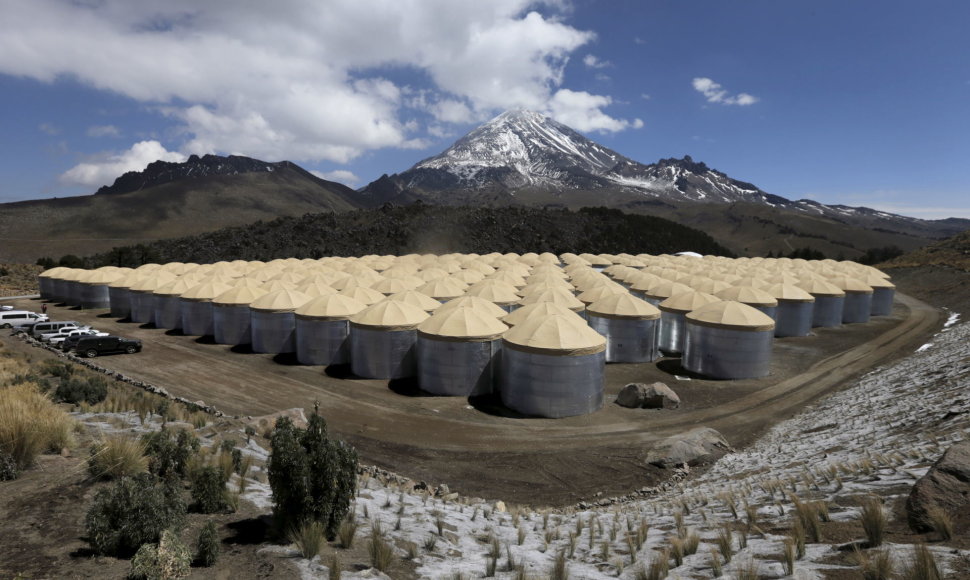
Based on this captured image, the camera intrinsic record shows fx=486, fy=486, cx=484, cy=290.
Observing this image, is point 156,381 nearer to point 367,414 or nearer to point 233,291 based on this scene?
point 233,291

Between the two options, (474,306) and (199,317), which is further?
(199,317)

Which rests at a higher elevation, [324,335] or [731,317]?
[731,317]

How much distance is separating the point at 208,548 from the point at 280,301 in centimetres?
2556

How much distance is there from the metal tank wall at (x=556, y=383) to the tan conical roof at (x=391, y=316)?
7112mm

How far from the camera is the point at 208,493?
333 inches

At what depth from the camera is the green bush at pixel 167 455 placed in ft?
30.2

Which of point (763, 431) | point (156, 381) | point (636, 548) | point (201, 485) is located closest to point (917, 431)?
point (763, 431)

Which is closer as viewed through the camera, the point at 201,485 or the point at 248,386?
the point at 201,485

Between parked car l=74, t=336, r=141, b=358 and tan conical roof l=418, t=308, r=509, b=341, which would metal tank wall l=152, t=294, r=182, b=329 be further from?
tan conical roof l=418, t=308, r=509, b=341

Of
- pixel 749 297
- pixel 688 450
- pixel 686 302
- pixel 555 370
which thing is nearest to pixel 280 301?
pixel 555 370

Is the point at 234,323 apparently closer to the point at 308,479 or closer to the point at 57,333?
the point at 57,333

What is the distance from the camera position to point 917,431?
12.3 meters

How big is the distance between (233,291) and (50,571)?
97.7ft

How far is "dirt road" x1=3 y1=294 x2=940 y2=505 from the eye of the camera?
15.8 m
